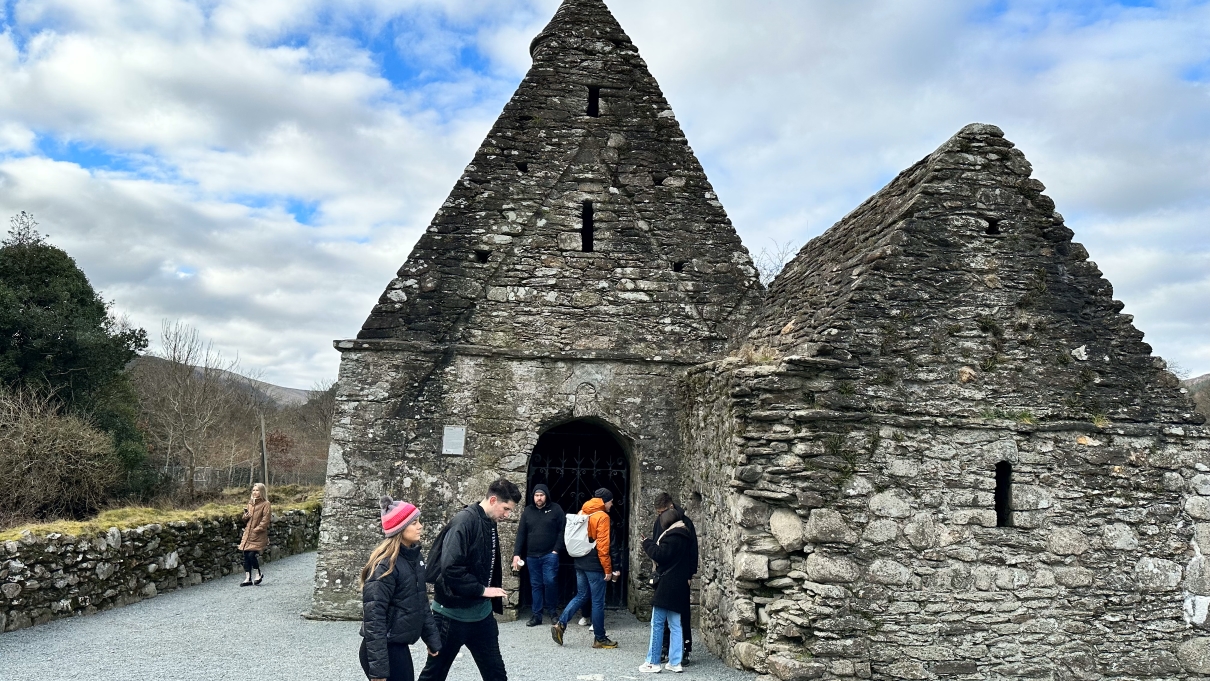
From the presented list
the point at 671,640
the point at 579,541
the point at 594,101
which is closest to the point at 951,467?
the point at 671,640

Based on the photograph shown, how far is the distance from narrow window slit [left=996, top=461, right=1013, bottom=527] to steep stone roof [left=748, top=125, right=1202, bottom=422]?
509mm

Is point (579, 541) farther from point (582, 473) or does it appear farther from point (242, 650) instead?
point (242, 650)

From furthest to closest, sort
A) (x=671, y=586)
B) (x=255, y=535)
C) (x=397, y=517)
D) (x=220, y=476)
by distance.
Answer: (x=220, y=476) < (x=255, y=535) < (x=671, y=586) < (x=397, y=517)

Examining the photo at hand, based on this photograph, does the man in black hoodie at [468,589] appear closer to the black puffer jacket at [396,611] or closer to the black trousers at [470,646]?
the black trousers at [470,646]

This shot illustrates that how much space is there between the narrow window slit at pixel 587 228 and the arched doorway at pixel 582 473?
2457mm

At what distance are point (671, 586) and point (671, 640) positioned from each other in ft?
1.81

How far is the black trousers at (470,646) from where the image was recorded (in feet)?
16.9

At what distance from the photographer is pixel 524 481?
9.75 metres

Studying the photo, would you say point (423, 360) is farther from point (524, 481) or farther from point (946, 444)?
point (946, 444)

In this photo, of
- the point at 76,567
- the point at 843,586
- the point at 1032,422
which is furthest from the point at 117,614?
the point at 1032,422

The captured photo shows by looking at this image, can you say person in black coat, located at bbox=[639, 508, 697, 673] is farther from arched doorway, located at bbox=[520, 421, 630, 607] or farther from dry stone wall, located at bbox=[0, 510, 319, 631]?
dry stone wall, located at bbox=[0, 510, 319, 631]

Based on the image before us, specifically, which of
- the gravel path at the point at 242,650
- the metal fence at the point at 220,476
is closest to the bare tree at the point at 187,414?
the metal fence at the point at 220,476

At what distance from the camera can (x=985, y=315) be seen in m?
7.32

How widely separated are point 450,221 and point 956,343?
641 centimetres
